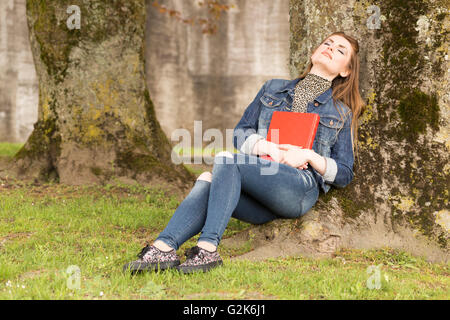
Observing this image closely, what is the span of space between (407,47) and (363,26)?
375mm

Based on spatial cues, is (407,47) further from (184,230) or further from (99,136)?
(99,136)

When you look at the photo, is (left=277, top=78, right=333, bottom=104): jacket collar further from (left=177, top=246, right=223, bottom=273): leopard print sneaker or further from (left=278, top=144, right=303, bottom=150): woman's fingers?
(left=177, top=246, right=223, bottom=273): leopard print sneaker

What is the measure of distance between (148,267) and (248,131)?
1.28 m

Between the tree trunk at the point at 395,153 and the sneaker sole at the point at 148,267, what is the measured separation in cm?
77

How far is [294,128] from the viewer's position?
3.60 metres

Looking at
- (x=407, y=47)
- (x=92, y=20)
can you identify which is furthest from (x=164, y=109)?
(x=407, y=47)

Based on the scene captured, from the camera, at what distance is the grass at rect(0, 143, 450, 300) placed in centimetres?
275

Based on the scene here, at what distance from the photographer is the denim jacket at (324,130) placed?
359 cm

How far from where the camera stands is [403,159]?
3.72 m

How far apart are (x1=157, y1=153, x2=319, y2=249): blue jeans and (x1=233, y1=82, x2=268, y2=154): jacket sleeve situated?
0.96 ft

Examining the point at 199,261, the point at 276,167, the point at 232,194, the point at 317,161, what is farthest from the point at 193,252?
the point at 317,161

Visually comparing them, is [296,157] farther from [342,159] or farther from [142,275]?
[142,275]

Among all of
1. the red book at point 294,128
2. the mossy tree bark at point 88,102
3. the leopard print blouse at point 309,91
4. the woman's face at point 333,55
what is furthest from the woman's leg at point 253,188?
the mossy tree bark at point 88,102

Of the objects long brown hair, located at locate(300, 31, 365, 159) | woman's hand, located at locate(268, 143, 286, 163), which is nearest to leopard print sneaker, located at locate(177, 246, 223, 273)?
woman's hand, located at locate(268, 143, 286, 163)
